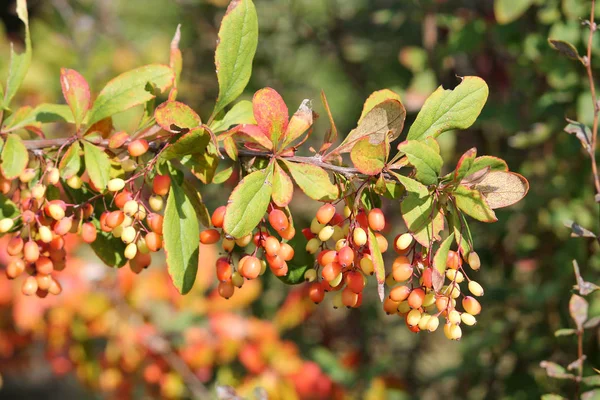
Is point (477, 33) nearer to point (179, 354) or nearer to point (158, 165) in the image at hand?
point (158, 165)

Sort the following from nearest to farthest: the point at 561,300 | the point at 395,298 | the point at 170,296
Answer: the point at 395,298
the point at 561,300
the point at 170,296

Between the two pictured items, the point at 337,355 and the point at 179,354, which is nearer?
the point at 179,354

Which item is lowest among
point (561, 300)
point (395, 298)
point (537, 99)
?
point (561, 300)

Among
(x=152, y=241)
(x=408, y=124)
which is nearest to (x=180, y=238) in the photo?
(x=152, y=241)

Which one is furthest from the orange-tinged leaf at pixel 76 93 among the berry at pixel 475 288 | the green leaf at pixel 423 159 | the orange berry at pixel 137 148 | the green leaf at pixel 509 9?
the green leaf at pixel 509 9

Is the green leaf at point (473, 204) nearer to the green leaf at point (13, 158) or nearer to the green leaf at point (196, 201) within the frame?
the green leaf at point (196, 201)

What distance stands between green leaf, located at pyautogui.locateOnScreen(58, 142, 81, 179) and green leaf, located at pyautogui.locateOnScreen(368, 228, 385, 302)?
0.39 m

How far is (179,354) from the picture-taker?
2033 mm

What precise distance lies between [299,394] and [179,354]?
39cm

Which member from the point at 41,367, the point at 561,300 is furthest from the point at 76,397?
the point at 561,300

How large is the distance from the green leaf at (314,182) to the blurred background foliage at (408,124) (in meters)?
0.76

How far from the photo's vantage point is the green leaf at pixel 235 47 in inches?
32.5

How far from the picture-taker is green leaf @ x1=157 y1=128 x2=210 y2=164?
0.78 metres

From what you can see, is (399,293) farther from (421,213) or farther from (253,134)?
(253,134)
